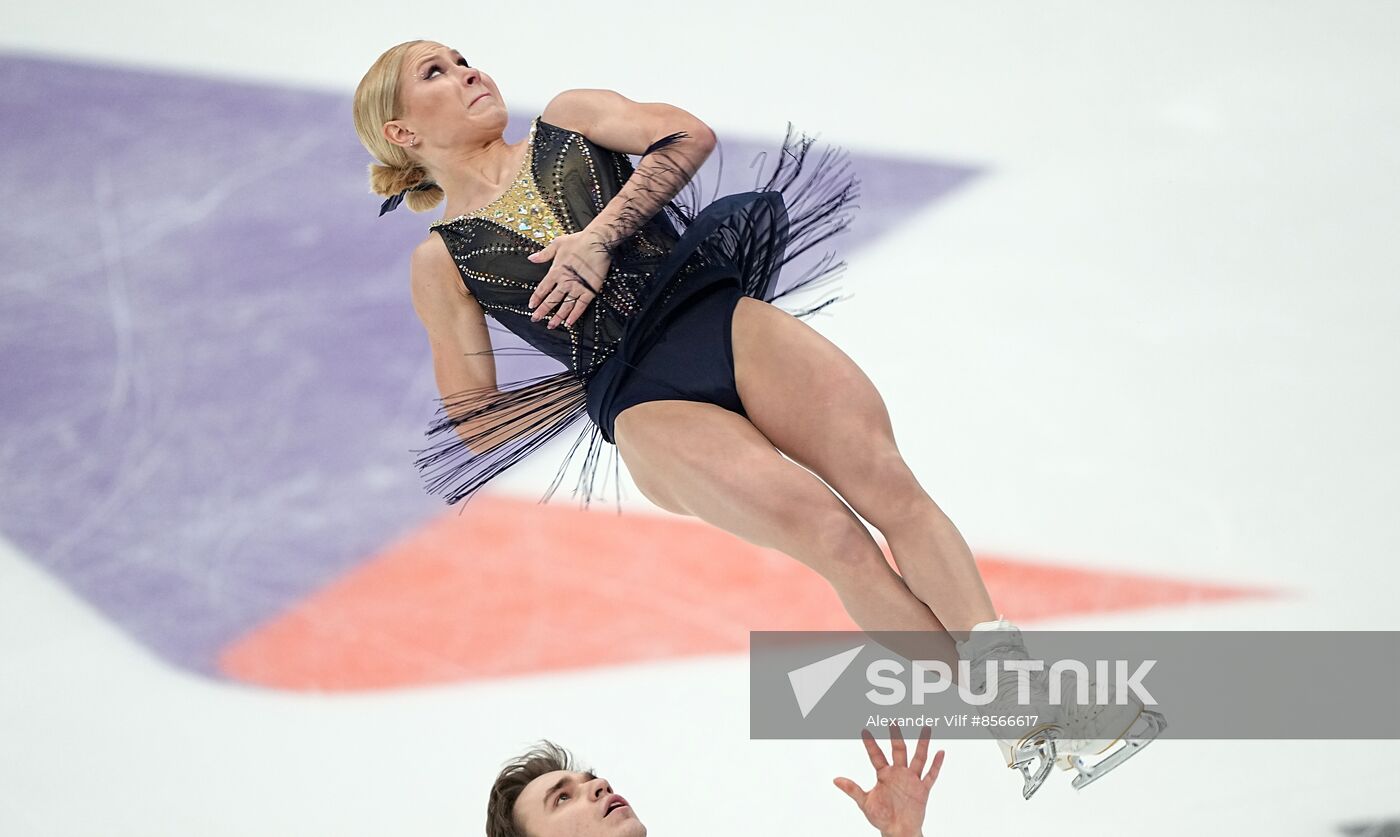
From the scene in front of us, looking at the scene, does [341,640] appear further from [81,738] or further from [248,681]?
[81,738]

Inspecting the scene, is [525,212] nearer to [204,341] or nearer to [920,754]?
[920,754]

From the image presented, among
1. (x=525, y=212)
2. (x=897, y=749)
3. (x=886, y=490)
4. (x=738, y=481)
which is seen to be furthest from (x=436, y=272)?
(x=897, y=749)

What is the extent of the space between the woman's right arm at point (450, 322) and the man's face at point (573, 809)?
76cm

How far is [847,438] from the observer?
260 centimetres

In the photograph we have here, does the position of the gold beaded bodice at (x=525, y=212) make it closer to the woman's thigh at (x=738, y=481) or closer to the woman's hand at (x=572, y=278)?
the woman's hand at (x=572, y=278)

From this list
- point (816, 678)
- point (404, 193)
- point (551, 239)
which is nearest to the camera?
point (551, 239)

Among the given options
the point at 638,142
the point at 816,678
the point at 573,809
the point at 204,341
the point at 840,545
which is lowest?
the point at 573,809

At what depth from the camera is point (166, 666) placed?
3662 mm

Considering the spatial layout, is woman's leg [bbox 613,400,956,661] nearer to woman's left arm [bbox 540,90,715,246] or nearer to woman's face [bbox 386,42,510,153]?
woman's left arm [bbox 540,90,715,246]

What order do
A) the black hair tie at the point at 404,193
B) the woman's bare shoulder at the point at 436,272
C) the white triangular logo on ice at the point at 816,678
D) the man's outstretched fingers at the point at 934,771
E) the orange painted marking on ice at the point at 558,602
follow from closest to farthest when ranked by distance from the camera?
1. the man's outstretched fingers at the point at 934,771
2. the woman's bare shoulder at the point at 436,272
3. the black hair tie at the point at 404,193
4. the white triangular logo on ice at the point at 816,678
5. the orange painted marking on ice at the point at 558,602

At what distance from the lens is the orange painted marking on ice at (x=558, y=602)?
3.63 metres

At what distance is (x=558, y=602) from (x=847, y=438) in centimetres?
139

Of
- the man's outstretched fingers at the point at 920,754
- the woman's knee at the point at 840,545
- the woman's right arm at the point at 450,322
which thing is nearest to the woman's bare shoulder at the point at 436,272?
the woman's right arm at the point at 450,322

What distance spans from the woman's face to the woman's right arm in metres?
0.22
